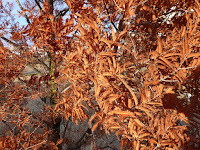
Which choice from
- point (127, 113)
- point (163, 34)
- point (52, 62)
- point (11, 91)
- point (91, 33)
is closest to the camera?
point (127, 113)

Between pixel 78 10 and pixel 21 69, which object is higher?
pixel 78 10

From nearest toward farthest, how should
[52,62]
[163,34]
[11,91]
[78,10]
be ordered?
1. [78,10]
2. [163,34]
3. [11,91]
4. [52,62]

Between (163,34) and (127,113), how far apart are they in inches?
35.1

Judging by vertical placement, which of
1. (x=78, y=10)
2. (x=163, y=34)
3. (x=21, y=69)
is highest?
(x=78, y=10)

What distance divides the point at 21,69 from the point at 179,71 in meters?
1.40

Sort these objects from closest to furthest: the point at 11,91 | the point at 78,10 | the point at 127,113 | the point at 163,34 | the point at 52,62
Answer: the point at 127,113 → the point at 78,10 → the point at 163,34 → the point at 11,91 → the point at 52,62

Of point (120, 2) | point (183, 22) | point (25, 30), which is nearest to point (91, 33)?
point (120, 2)

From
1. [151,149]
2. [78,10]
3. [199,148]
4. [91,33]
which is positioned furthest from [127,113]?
[78,10]

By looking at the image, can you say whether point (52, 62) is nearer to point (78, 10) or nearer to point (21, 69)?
point (21, 69)

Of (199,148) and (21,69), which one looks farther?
(21,69)

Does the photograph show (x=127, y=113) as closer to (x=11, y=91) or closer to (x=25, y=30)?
(x=25, y=30)

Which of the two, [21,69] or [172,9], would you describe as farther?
[21,69]

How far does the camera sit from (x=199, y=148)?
0.60 meters

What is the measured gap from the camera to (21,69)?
50.3 inches
